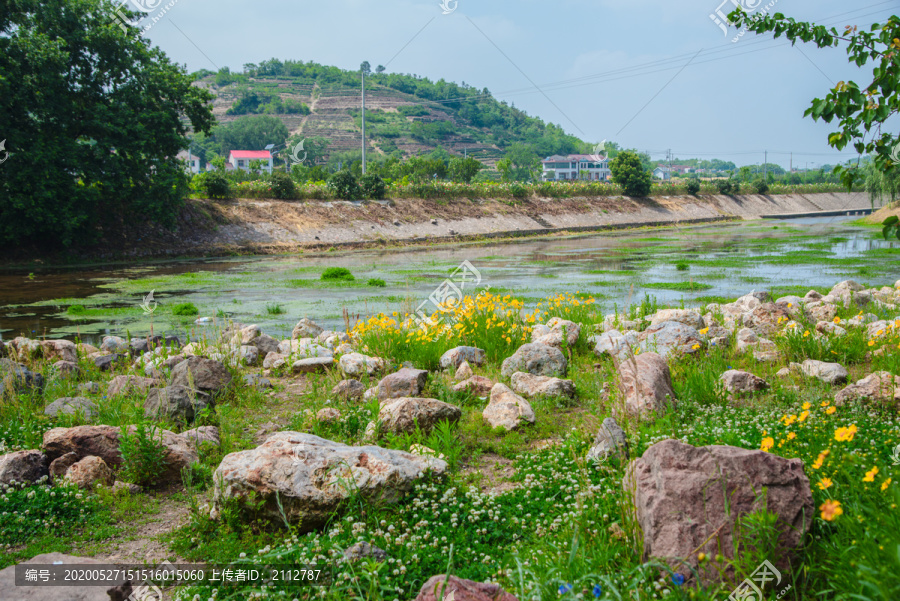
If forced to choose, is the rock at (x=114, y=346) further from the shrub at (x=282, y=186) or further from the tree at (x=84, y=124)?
the shrub at (x=282, y=186)

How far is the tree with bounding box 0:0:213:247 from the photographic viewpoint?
2456 centimetres

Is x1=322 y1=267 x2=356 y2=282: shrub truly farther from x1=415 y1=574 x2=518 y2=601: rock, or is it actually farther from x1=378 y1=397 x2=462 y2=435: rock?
x1=415 y1=574 x2=518 y2=601: rock

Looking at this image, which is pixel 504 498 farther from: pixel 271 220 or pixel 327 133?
pixel 327 133

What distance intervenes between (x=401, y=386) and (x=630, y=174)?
202 feet

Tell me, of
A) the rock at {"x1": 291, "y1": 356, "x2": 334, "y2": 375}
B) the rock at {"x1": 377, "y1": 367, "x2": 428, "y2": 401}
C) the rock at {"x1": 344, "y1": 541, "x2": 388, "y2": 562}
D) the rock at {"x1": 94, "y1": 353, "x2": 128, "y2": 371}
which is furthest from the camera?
the rock at {"x1": 94, "y1": 353, "x2": 128, "y2": 371}

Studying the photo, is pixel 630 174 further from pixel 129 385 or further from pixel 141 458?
pixel 141 458

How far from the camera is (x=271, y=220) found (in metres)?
36.5

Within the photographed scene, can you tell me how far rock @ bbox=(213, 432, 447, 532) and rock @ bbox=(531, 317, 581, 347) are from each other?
3760 mm

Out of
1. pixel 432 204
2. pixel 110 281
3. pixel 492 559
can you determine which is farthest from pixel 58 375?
pixel 432 204

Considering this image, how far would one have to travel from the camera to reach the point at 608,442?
4215 millimetres

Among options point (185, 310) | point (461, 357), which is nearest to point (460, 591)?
point (461, 357)

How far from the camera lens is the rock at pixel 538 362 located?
22.7 feet

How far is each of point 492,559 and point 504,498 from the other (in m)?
0.73

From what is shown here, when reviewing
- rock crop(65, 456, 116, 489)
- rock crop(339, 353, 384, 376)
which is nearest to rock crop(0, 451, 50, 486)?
rock crop(65, 456, 116, 489)
